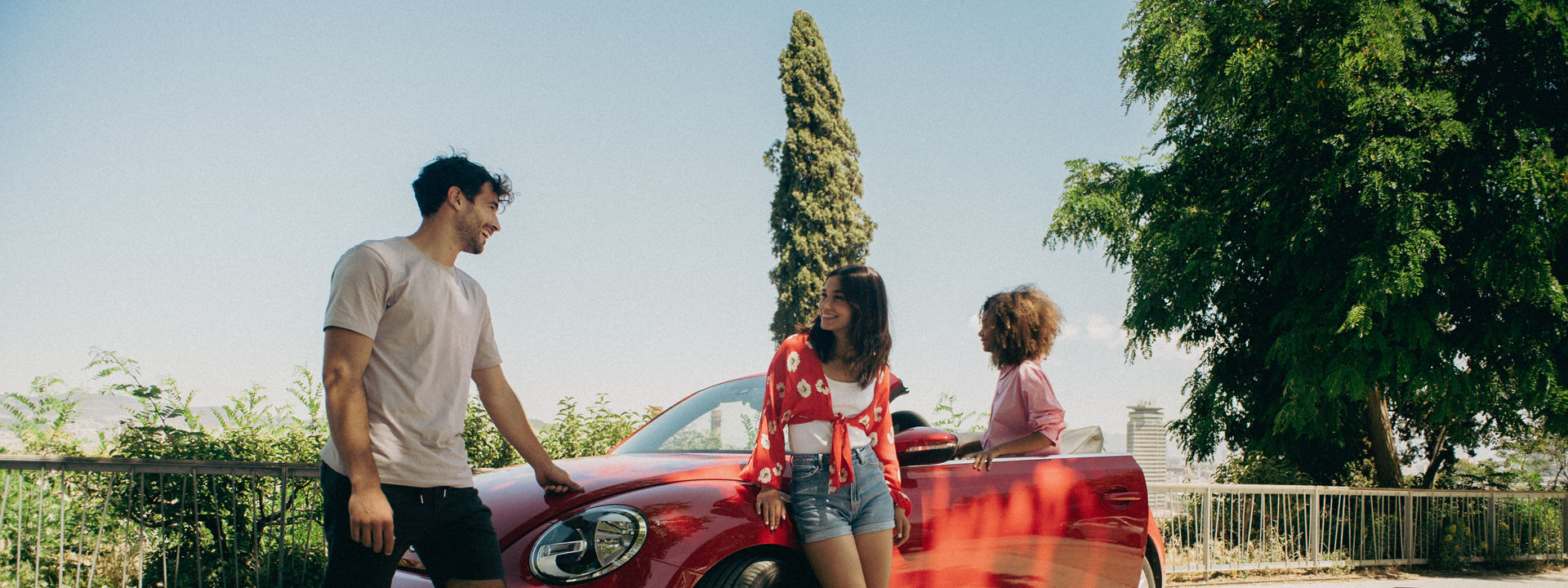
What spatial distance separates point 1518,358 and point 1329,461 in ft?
13.3

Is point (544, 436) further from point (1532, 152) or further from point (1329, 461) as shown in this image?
point (1329, 461)

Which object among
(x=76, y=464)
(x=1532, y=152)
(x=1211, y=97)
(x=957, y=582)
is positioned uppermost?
(x=1211, y=97)

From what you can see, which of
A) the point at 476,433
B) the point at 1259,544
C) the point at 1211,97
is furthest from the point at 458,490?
the point at 1211,97

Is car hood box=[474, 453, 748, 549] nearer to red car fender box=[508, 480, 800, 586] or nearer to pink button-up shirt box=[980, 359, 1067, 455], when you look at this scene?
red car fender box=[508, 480, 800, 586]

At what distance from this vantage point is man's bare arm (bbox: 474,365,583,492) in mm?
3027

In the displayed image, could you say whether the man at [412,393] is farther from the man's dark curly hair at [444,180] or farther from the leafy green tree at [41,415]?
the leafy green tree at [41,415]

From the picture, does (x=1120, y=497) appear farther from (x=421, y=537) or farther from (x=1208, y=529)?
(x=1208, y=529)

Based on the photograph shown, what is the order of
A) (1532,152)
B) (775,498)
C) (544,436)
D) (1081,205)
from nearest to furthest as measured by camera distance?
(775,498) → (544,436) → (1532,152) → (1081,205)

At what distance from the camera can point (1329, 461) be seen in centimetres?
1694

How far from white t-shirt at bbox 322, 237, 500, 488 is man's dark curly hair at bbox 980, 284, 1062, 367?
8.81 ft

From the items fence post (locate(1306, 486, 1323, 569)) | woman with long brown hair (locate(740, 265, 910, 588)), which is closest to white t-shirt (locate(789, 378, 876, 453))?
woman with long brown hair (locate(740, 265, 910, 588))

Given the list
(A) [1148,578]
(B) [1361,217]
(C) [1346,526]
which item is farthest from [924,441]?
(B) [1361,217]

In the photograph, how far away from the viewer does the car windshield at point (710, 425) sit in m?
4.14

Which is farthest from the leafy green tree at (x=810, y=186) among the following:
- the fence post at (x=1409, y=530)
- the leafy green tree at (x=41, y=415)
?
the leafy green tree at (x=41, y=415)
